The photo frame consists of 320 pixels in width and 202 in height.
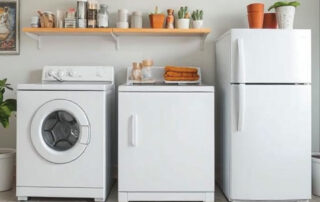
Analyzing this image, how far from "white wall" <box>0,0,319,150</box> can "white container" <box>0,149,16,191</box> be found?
722 mm

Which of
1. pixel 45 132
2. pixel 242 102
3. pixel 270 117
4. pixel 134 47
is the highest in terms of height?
pixel 134 47

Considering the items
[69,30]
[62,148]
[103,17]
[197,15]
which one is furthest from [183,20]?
[62,148]

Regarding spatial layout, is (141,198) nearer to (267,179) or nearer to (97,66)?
(267,179)

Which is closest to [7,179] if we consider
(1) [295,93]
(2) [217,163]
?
(2) [217,163]

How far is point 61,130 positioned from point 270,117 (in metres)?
1.50

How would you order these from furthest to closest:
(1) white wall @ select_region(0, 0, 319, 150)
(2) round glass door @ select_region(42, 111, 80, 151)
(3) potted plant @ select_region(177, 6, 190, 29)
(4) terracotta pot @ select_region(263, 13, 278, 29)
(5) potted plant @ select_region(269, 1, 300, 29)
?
(1) white wall @ select_region(0, 0, 319, 150) < (3) potted plant @ select_region(177, 6, 190, 29) < (4) terracotta pot @ select_region(263, 13, 278, 29) < (5) potted plant @ select_region(269, 1, 300, 29) < (2) round glass door @ select_region(42, 111, 80, 151)

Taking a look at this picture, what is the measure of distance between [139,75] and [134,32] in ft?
1.17

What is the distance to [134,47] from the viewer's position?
3273 mm

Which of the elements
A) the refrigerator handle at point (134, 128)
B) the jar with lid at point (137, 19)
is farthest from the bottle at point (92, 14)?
the refrigerator handle at point (134, 128)

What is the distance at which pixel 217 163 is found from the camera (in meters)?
3.28

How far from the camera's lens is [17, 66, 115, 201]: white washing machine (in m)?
2.58

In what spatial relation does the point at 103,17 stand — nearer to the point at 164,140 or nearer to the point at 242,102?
the point at 164,140

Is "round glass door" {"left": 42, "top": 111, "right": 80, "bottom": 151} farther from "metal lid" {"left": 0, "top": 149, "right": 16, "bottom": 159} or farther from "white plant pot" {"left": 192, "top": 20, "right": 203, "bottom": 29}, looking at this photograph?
"white plant pot" {"left": 192, "top": 20, "right": 203, "bottom": 29}

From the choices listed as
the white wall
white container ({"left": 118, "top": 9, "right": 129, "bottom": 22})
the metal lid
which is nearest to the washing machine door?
the metal lid
